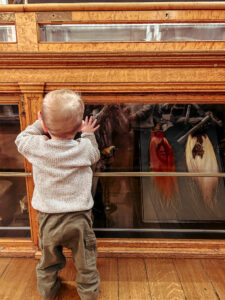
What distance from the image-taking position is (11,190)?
1258 mm

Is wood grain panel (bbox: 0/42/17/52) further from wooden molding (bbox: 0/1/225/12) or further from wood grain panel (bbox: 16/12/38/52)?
wooden molding (bbox: 0/1/225/12)

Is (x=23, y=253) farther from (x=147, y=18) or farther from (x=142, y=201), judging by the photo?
(x=147, y=18)

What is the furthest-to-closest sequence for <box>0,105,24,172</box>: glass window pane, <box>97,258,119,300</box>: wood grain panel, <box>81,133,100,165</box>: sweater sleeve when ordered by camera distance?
1. <box>0,105,24,172</box>: glass window pane
2. <box>97,258,119,300</box>: wood grain panel
3. <box>81,133,100,165</box>: sweater sleeve

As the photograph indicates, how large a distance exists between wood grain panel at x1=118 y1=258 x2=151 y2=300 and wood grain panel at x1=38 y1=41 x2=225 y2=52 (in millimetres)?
945

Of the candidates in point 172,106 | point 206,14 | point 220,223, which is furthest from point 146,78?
point 220,223

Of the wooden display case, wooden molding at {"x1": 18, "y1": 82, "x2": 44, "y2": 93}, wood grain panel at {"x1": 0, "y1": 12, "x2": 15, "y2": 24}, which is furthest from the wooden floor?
wood grain panel at {"x1": 0, "y1": 12, "x2": 15, "y2": 24}

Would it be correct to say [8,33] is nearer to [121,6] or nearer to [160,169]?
[121,6]

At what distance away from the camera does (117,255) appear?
1.19 meters

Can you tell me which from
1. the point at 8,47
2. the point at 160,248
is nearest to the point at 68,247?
the point at 160,248

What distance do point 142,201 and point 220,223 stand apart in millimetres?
405

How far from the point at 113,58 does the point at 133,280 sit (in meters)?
0.93

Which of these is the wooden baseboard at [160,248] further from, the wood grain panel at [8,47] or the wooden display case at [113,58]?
the wood grain panel at [8,47]

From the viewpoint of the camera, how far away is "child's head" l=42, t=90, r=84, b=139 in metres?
0.79

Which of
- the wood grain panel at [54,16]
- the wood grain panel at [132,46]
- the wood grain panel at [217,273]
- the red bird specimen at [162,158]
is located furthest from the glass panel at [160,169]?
the wood grain panel at [54,16]
